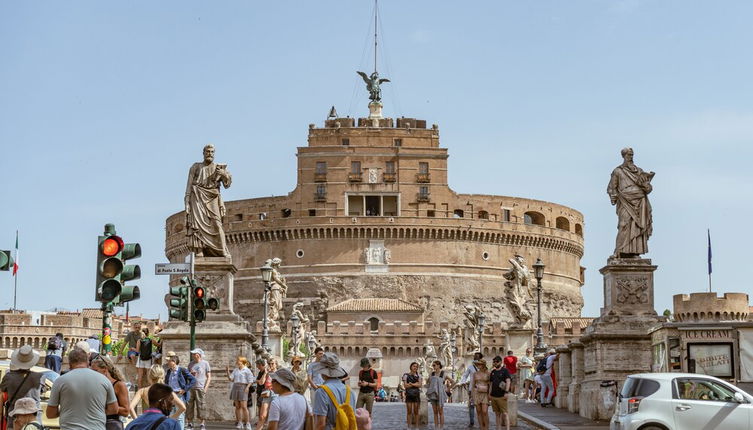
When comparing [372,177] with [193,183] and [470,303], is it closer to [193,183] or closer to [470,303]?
[470,303]

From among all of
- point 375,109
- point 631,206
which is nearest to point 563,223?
point 375,109

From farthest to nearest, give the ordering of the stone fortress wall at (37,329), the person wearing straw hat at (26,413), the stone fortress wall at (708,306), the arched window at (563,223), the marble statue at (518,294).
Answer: the arched window at (563,223) → the stone fortress wall at (37,329) → the stone fortress wall at (708,306) → the marble statue at (518,294) → the person wearing straw hat at (26,413)

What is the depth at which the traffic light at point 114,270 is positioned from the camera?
11.8 meters

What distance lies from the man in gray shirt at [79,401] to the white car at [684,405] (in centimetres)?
645

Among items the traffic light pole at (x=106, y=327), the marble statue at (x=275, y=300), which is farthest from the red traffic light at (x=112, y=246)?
the marble statue at (x=275, y=300)

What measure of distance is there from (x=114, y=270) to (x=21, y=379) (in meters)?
1.32

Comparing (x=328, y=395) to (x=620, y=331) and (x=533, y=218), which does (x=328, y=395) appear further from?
(x=533, y=218)

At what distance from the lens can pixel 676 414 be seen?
1380 cm

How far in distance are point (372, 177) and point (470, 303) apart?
11.4 meters

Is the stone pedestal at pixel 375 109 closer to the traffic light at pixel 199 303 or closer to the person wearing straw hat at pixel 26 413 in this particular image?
the traffic light at pixel 199 303

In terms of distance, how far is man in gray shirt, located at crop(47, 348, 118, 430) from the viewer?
951 centimetres

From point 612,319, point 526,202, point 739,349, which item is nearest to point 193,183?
→ point 612,319

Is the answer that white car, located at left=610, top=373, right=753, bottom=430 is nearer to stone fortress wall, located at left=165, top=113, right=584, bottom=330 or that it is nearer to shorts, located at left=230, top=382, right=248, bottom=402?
shorts, located at left=230, top=382, right=248, bottom=402

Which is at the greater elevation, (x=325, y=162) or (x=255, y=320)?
(x=325, y=162)
